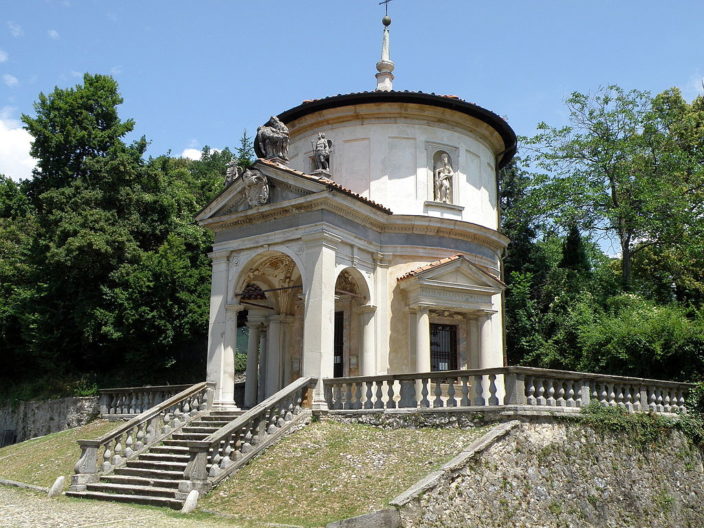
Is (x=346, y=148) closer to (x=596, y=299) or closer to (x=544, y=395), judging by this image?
(x=544, y=395)

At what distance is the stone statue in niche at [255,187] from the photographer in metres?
17.0

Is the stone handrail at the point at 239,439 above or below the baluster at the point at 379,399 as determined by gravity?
below

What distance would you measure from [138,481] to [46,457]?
5.26 metres

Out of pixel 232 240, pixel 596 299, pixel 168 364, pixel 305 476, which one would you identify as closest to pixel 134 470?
pixel 305 476

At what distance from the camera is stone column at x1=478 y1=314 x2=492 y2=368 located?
1839 centimetres

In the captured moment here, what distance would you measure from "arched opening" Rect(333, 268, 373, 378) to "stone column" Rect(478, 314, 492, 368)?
3485 millimetres

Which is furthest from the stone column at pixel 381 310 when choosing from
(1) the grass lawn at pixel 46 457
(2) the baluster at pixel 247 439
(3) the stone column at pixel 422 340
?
(1) the grass lawn at pixel 46 457

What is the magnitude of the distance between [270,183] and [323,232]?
2.32 metres

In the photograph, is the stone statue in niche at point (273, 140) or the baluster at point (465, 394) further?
the stone statue in niche at point (273, 140)

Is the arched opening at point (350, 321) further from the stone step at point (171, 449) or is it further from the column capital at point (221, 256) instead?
the stone step at point (171, 449)

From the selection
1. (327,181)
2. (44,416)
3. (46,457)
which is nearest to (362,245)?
(327,181)

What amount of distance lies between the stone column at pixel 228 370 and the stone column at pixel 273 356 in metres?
2.35

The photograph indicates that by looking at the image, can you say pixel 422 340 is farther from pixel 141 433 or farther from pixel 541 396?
pixel 141 433

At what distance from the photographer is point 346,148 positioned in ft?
65.8
